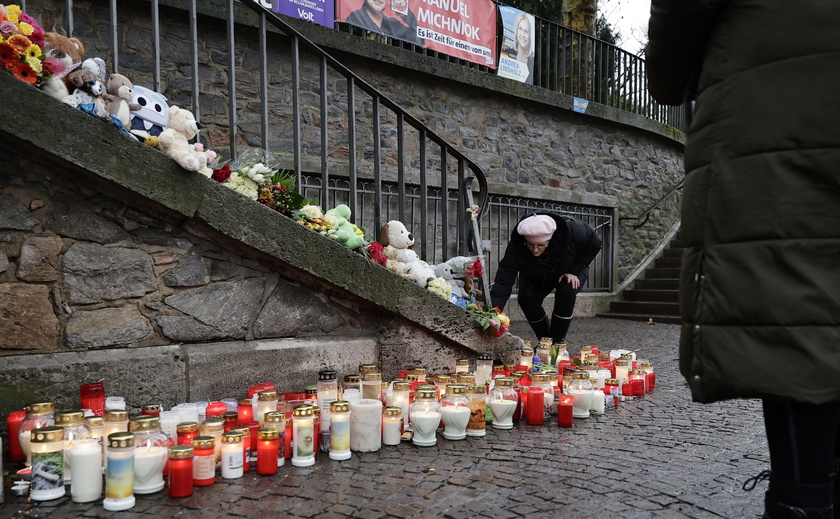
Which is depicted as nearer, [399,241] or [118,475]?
[118,475]

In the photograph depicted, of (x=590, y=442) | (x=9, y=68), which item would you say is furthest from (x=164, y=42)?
(x=590, y=442)

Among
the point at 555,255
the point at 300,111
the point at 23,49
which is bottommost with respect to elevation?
the point at 555,255

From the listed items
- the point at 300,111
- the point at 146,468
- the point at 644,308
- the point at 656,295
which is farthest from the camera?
the point at 656,295

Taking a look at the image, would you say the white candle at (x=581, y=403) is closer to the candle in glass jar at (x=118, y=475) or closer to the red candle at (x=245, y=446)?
the red candle at (x=245, y=446)

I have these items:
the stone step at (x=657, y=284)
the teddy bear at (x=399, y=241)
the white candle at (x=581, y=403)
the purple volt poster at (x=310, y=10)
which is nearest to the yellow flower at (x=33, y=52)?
the teddy bear at (x=399, y=241)

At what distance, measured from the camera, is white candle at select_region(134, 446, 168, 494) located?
2326 millimetres

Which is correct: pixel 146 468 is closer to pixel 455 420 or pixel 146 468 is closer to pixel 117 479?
pixel 117 479

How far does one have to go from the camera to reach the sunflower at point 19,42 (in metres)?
2.83

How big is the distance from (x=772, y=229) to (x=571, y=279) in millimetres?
4063

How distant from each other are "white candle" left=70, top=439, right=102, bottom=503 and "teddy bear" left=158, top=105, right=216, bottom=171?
1.41m

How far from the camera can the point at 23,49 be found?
2.85 metres

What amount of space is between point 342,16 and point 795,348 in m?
6.89

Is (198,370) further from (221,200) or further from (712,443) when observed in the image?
(712,443)

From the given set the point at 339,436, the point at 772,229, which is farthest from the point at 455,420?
the point at 772,229
